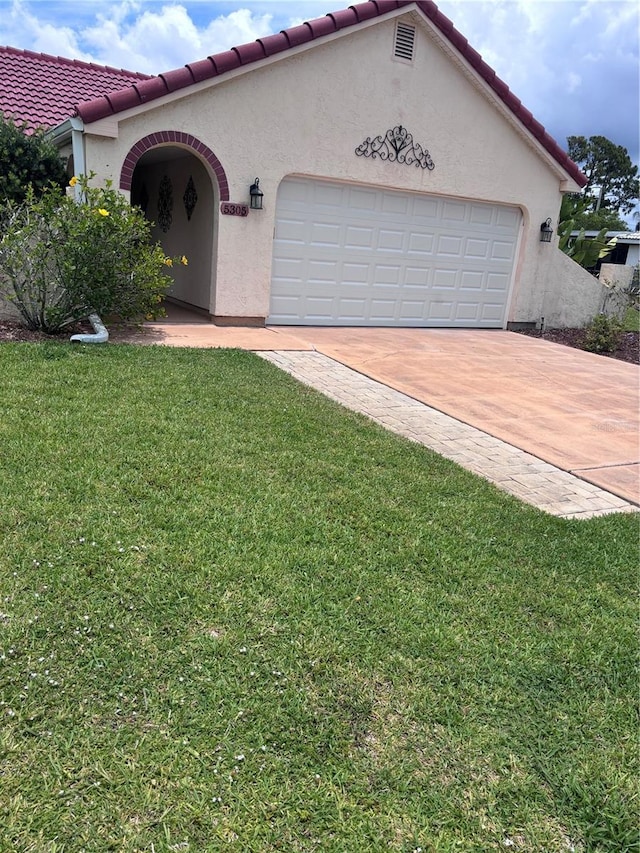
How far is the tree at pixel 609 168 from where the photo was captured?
215 ft

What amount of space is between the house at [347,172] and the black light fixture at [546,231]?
0.09 meters

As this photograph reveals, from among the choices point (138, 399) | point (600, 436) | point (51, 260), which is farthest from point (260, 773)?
point (51, 260)

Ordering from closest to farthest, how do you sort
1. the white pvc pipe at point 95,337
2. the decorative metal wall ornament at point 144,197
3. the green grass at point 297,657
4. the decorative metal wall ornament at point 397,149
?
the green grass at point 297,657, the white pvc pipe at point 95,337, the decorative metal wall ornament at point 397,149, the decorative metal wall ornament at point 144,197

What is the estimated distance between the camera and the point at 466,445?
5.86m

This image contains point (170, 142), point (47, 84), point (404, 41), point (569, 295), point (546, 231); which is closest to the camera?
point (170, 142)

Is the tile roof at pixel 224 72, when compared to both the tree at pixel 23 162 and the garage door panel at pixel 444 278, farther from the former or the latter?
the garage door panel at pixel 444 278

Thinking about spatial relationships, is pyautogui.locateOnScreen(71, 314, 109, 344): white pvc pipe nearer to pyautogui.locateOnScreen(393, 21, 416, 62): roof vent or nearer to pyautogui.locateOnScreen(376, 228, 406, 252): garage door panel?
pyautogui.locateOnScreen(376, 228, 406, 252): garage door panel

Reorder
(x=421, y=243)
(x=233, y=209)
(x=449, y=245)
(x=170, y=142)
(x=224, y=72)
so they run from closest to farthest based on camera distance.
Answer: (x=224, y=72) < (x=170, y=142) < (x=233, y=209) < (x=421, y=243) < (x=449, y=245)

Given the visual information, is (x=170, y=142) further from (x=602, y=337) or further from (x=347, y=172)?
(x=602, y=337)

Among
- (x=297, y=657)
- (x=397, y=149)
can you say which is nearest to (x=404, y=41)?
(x=397, y=149)

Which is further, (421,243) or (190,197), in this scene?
(421,243)

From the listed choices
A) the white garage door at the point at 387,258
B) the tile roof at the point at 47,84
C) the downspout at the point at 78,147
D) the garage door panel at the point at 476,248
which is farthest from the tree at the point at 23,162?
the garage door panel at the point at 476,248

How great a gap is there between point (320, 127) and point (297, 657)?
9.88 m

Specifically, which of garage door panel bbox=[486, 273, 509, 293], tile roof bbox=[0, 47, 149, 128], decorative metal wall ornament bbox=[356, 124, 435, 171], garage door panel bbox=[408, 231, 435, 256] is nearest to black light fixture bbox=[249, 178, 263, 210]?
decorative metal wall ornament bbox=[356, 124, 435, 171]
